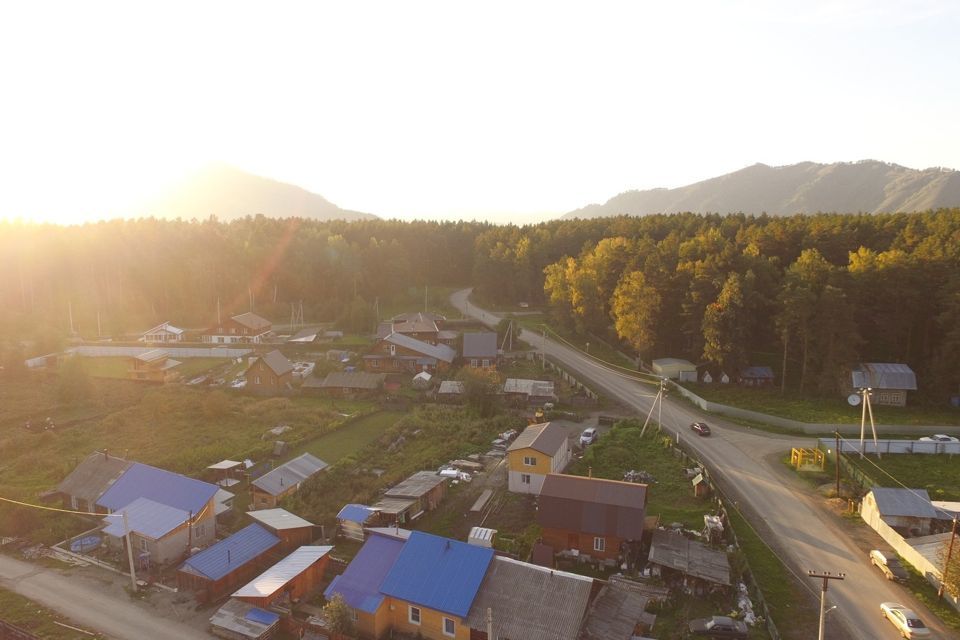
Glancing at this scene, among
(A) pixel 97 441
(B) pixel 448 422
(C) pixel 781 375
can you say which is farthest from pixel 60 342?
(C) pixel 781 375

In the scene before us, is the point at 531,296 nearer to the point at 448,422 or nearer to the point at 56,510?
the point at 448,422

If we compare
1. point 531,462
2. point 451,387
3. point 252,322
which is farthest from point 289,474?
point 252,322

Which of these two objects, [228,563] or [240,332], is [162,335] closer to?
[240,332]

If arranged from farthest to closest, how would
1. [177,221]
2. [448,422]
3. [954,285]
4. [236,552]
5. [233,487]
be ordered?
[177,221] → [954,285] → [448,422] → [233,487] → [236,552]

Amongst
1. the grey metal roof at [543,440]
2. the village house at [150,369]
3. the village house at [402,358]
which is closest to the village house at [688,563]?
the grey metal roof at [543,440]

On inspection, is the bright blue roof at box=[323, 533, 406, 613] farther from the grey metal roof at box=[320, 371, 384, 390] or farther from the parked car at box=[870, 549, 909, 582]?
the grey metal roof at box=[320, 371, 384, 390]
